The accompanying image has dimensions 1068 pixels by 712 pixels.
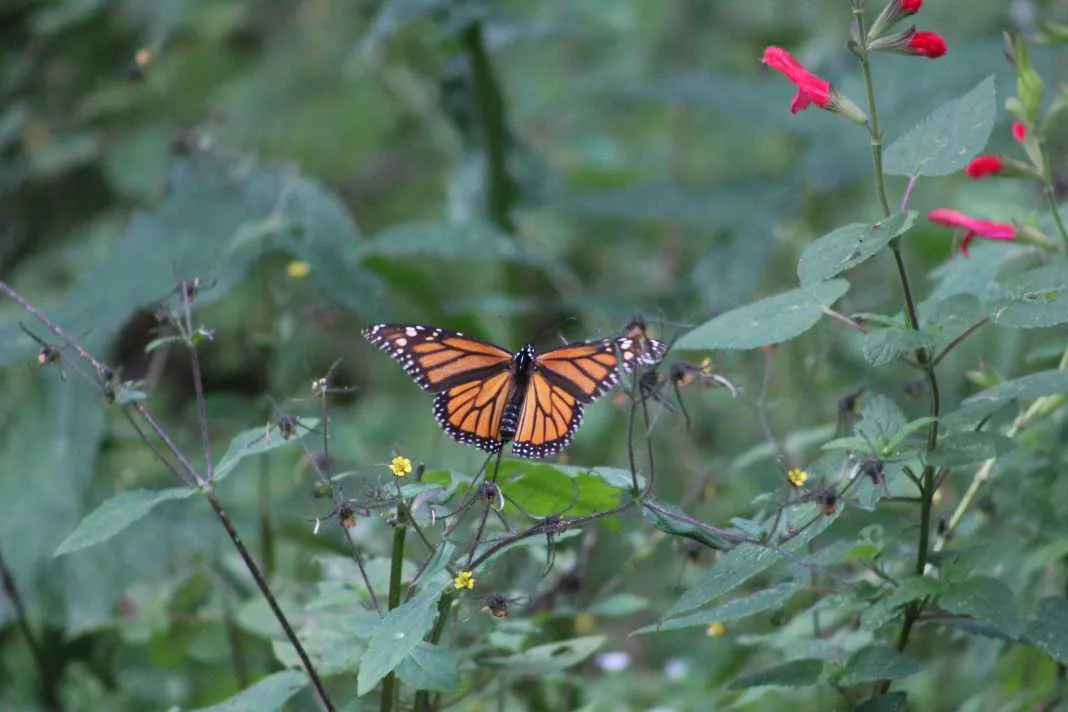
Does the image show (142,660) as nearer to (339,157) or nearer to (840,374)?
(840,374)

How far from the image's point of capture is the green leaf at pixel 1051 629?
1.44 m

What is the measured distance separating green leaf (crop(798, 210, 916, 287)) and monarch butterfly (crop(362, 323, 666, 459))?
38cm

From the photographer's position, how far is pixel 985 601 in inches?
54.9

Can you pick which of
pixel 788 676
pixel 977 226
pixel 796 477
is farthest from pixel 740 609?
pixel 977 226

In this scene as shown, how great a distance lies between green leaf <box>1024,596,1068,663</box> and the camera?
56.7 inches

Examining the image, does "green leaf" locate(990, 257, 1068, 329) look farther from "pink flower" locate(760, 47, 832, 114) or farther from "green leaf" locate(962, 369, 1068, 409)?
"pink flower" locate(760, 47, 832, 114)

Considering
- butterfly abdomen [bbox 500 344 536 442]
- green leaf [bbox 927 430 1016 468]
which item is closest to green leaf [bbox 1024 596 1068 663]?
green leaf [bbox 927 430 1016 468]

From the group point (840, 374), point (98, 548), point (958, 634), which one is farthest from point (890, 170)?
point (98, 548)

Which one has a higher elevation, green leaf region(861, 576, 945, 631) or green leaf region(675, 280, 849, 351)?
green leaf region(675, 280, 849, 351)

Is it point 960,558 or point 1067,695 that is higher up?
point 960,558

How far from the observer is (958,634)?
1.93 m

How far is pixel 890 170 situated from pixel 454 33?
A: 68.9 inches

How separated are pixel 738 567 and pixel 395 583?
38 centimetres

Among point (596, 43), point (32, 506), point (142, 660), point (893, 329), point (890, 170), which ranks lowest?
point (142, 660)
